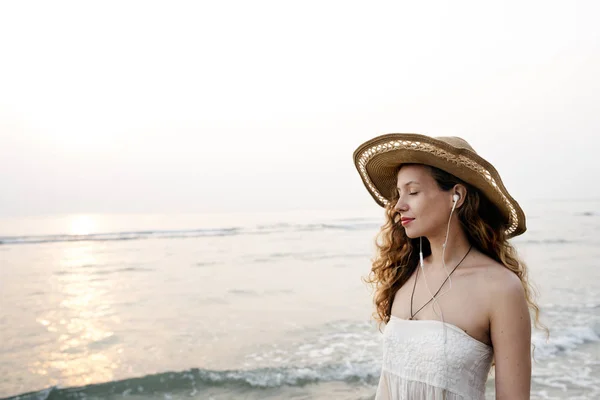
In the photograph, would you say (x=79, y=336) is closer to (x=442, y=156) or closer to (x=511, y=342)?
(x=442, y=156)

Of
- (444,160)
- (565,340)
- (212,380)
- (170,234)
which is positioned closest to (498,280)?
(444,160)

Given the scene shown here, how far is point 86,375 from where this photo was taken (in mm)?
5941

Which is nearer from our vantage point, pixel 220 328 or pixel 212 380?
pixel 212 380

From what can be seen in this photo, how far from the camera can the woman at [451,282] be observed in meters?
2.03

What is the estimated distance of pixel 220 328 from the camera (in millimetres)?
7828

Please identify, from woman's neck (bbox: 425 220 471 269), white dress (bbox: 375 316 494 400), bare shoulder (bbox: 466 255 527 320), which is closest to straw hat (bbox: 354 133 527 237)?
woman's neck (bbox: 425 220 471 269)

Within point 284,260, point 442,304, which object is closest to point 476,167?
point 442,304

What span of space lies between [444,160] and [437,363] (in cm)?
82

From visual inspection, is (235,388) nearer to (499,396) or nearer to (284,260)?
(499,396)

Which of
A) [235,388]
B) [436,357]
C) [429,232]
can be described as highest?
[429,232]

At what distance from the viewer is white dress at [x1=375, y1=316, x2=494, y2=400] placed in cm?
207

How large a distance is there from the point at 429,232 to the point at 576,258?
592 inches

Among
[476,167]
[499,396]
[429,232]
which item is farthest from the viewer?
[429,232]

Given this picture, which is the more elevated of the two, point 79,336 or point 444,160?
point 444,160
